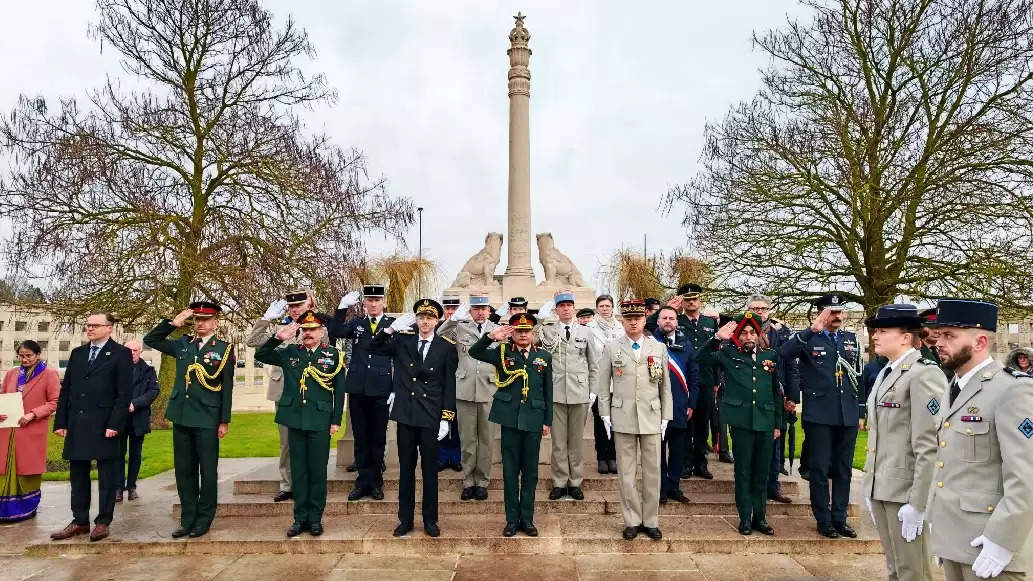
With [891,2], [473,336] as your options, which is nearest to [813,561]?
[473,336]

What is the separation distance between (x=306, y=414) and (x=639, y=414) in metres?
2.87

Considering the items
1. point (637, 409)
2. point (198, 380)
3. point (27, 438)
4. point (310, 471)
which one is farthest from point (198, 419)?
point (637, 409)

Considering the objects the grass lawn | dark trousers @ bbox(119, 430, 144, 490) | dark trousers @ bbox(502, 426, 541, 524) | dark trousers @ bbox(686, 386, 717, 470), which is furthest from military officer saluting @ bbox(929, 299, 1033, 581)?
the grass lawn

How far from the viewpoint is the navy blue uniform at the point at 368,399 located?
21.8 feet

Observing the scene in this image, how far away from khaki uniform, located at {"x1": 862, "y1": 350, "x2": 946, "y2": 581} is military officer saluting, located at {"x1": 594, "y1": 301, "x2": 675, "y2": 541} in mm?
2073

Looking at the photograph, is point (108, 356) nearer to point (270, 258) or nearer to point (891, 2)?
point (270, 258)

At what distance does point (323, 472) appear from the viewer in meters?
5.78

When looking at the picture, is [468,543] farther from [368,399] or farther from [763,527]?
[763,527]

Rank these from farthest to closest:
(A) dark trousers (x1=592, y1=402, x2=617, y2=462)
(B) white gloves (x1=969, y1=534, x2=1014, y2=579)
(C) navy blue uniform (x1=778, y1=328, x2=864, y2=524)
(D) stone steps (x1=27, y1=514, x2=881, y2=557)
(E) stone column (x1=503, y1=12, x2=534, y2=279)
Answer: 1. (E) stone column (x1=503, y1=12, x2=534, y2=279)
2. (A) dark trousers (x1=592, y1=402, x2=617, y2=462)
3. (C) navy blue uniform (x1=778, y1=328, x2=864, y2=524)
4. (D) stone steps (x1=27, y1=514, x2=881, y2=557)
5. (B) white gloves (x1=969, y1=534, x2=1014, y2=579)

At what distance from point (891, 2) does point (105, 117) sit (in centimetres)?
1658

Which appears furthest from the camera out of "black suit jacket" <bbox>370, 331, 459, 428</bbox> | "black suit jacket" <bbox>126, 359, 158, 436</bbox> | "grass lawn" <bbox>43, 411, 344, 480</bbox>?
"grass lawn" <bbox>43, 411, 344, 480</bbox>

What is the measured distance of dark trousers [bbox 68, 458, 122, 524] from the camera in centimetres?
595

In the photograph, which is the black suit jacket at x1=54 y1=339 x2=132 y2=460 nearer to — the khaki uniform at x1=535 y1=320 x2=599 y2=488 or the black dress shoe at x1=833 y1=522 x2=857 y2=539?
the khaki uniform at x1=535 y1=320 x2=599 y2=488

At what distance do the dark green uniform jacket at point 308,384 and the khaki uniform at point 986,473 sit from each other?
4491mm
